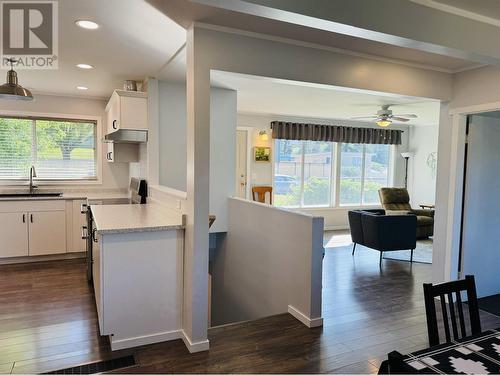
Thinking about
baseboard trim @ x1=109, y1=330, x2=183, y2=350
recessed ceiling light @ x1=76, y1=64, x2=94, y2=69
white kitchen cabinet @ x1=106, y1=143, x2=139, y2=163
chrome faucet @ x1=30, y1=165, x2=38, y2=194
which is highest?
recessed ceiling light @ x1=76, y1=64, x2=94, y2=69

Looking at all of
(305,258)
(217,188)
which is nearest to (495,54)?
(305,258)

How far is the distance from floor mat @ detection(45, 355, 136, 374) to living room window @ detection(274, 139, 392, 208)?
17.6ft

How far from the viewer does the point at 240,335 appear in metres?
2.86

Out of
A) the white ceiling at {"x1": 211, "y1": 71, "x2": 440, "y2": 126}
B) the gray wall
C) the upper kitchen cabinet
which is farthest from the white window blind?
the white ceiling at {"x1": 211, "y1": 71, "x2": 440, "y2": 126}

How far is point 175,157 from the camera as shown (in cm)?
417

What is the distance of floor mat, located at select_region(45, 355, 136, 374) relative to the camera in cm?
233

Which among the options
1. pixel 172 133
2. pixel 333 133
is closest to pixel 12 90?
pixel 172 133

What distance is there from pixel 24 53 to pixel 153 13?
1610mm

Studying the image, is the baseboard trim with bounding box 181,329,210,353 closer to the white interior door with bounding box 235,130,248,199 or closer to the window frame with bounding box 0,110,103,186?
the window frame with bounding box 0,110,103,186

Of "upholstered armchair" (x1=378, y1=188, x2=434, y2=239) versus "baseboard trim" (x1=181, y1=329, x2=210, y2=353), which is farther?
"upholstered armchair" (x1=378, y1=188, x2=434, y2=239)

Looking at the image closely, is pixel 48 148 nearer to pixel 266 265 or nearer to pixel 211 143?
pixel 211 143

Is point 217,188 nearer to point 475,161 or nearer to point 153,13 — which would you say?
point 153,13

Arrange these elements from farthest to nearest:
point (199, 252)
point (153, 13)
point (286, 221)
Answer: point (286, 221) → point (199, 252) → point (153, 13)

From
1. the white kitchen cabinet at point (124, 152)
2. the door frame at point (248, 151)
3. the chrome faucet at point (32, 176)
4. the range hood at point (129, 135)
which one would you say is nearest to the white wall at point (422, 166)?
the door frame at point (248, 151)
